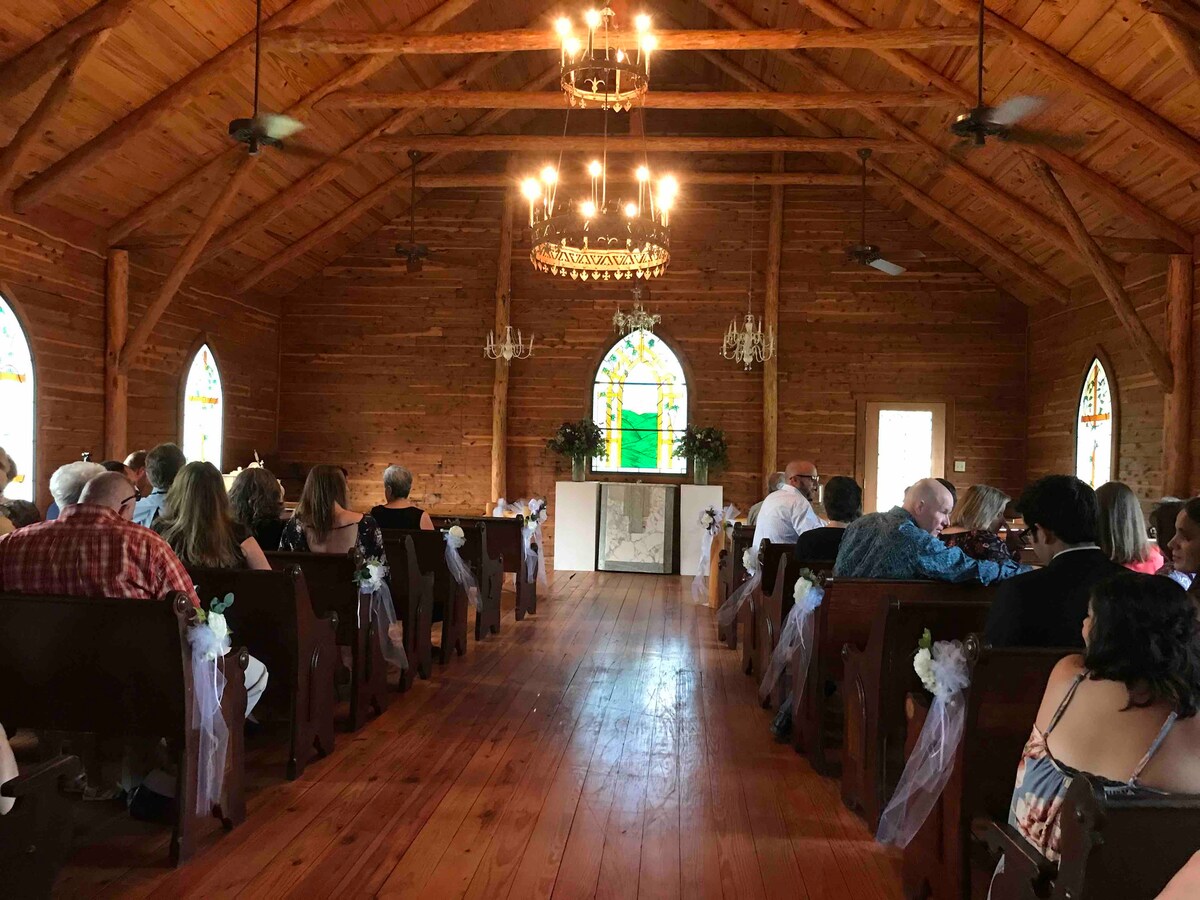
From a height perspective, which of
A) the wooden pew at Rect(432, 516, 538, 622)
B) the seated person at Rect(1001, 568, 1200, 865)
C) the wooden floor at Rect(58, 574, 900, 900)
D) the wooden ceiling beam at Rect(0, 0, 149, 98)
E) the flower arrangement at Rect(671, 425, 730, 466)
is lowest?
the wooden floor at Rect(58, 574, 900, 900)

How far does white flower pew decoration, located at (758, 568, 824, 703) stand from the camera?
4078 mm

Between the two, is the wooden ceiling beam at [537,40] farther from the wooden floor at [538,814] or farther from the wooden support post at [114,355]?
the wooden floor at [538,814]

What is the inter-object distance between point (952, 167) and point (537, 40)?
4.16 meters

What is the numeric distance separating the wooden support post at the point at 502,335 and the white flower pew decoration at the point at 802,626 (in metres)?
7.53

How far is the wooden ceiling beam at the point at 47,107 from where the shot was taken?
612 centimetres

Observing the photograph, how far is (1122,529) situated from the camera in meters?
3.36

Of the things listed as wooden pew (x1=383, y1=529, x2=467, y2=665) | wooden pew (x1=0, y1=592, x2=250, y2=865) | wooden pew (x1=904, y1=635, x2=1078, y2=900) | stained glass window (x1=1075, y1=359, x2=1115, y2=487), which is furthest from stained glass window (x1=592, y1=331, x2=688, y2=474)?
wooden pew (x1=904, y1=635, x2=1078, y2=900)

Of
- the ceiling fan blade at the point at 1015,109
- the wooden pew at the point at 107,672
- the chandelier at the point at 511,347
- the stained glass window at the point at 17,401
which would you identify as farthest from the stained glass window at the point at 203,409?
the ceiling fan blade at the point at 1015,109

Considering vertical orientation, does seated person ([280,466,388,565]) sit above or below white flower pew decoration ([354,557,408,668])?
above

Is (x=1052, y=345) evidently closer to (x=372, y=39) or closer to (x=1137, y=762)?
(x=372, y=39)

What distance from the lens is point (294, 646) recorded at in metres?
3.66

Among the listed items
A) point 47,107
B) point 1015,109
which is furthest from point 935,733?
point 47,107

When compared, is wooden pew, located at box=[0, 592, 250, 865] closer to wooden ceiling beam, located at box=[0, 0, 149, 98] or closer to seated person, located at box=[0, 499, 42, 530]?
seated person, located at box=[0, 499, 42, 530]

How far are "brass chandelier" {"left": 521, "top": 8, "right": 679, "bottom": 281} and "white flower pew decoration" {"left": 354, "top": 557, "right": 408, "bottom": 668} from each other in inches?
105
